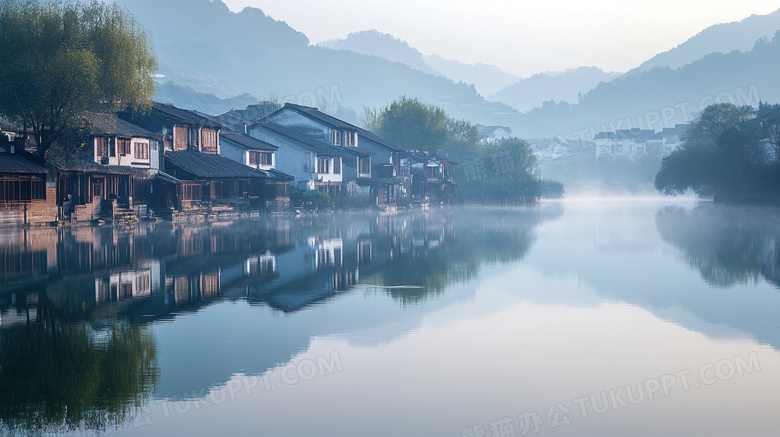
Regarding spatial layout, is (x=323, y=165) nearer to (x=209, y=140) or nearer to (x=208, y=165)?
(x=209, y=140)

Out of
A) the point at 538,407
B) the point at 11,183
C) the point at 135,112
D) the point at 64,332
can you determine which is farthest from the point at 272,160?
the point at 538,407

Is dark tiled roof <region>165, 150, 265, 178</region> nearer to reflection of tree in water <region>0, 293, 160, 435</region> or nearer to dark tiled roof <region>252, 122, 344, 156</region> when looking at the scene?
dark tiled roof <region>252, 122, 344, 156</region>

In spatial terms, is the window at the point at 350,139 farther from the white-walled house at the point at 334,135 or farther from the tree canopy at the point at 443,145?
the tree canopy at the point at 443,145

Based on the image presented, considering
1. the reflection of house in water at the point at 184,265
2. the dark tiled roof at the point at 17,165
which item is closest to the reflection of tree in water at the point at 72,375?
the reflection of house in water at the point at 184,265

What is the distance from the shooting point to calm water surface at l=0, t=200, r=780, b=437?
9977 millimetres

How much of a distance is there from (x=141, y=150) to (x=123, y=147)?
6.87 feet

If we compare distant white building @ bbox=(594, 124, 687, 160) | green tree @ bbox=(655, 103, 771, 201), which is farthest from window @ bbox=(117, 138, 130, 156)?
distant white building @ bbox=(594, 124, 687, 160)

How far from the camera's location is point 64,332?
47.6ft

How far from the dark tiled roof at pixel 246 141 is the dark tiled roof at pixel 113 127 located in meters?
11.7

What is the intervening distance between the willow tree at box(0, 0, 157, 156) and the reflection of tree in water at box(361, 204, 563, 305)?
73.7ft

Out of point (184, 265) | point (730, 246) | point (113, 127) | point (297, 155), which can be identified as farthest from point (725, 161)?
point (184, 265)

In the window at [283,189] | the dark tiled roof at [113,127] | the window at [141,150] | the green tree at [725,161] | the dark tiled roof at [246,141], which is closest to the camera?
the dark tiled roof at [113,127]

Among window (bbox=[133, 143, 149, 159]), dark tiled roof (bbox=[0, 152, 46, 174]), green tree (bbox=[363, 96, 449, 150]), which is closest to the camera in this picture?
dark tiled roof (bbox=[0, 152, 46, 174])

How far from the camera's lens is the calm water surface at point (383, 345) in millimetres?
9977
